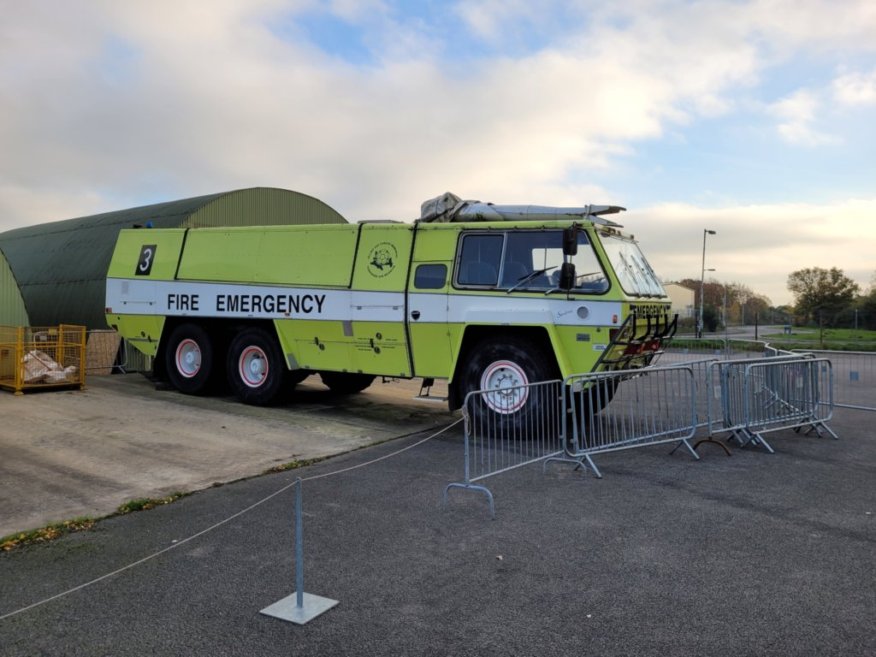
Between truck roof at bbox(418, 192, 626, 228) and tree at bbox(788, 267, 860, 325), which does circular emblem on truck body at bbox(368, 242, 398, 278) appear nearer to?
truck roof at bbox(418, 192, 626, 228)

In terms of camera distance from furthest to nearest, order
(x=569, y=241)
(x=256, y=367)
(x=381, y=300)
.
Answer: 1. (x=256, y=367)
2. (x=381, y=300)
3. (x=569, y=241)

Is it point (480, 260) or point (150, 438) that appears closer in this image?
point (150, 438)

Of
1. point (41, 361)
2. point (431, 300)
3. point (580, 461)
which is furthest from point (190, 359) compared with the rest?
point (580, 461)

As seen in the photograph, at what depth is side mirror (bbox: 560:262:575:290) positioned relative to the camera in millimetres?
8500

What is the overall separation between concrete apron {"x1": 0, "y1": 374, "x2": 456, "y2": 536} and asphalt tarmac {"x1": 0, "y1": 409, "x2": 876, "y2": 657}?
771 millimetres

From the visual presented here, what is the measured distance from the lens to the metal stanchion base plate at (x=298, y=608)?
374 cm

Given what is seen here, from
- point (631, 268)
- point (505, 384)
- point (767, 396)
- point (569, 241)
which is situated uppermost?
point (569, 241)

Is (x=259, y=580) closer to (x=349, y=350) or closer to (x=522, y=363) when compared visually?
(x=522, y=363)

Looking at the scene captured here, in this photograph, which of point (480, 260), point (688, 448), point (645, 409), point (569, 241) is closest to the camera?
point (688, 448)

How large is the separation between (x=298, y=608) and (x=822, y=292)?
2484 inches

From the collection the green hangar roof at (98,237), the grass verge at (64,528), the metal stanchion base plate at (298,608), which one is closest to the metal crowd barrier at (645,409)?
the grass verge at (64,528)

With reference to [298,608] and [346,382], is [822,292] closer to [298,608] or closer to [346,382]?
[346,382]


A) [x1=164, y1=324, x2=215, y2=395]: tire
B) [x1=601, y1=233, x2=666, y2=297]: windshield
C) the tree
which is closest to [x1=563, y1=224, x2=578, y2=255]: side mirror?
[x1=601, y1=233, x2=666, y2=297]: windshield

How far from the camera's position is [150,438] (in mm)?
8789
